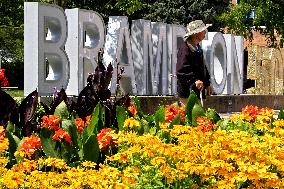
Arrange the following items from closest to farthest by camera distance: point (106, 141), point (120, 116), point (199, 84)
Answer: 1. point (106, 141)
2. point (120, 116)
3. point (199, 84)

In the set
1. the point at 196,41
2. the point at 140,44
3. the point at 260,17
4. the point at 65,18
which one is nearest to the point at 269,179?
the point at 196,41

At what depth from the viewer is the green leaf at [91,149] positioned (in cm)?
444

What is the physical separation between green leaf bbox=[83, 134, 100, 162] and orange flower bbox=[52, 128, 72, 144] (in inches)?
6.3

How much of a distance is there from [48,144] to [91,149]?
13.1 inches

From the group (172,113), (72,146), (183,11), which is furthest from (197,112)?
(183,11)

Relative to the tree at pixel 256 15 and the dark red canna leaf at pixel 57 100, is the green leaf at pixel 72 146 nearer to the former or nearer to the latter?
the dark red canna leaf at pixel 57 100

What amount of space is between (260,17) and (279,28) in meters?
1.41

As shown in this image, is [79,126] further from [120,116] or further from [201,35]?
[201,35]

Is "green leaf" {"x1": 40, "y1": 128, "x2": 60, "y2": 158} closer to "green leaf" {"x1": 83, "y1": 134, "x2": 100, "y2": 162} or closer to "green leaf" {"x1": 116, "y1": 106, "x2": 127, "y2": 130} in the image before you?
"green leaf" {"x1": 83, "y1": 134, "x2": 100, "y2": 162}

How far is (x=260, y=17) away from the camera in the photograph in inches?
986

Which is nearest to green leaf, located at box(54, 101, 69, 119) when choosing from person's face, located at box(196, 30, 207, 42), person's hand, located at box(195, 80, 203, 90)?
person's hand, located at box(195, 80, 203, 90)

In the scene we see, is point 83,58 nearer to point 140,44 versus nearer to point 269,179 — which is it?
point 140,44

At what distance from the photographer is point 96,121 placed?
513 cm

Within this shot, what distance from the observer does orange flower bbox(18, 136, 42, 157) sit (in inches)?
166
